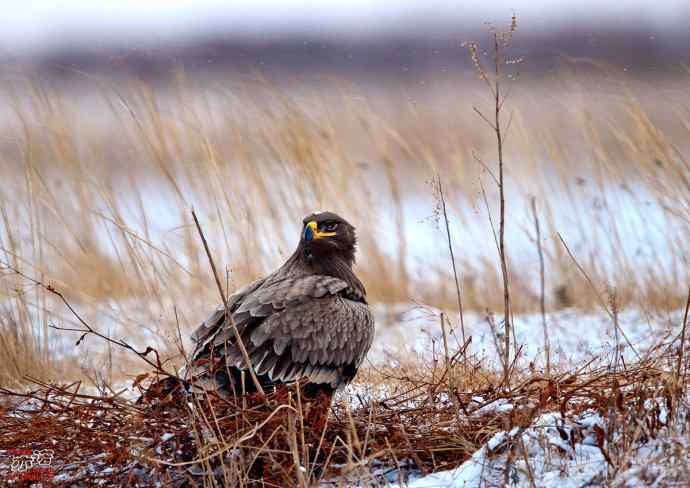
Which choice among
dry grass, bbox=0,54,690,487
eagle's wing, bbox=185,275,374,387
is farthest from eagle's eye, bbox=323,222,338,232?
dry grass, bbox=0,54,690,487

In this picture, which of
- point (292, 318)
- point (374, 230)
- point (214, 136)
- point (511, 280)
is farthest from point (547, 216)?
point (292, 318)

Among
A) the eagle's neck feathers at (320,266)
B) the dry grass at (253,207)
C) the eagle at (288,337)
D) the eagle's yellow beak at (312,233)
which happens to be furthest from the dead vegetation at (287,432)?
the eagle's yellow beak at (312,233)

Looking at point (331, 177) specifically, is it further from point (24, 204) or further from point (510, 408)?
point (510, 408)

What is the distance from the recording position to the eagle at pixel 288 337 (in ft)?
12.3

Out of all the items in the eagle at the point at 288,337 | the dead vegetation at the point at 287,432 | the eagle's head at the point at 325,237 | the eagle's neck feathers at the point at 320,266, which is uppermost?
the eagle's head at the point at 325,237

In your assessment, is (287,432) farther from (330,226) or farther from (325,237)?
(330,226)

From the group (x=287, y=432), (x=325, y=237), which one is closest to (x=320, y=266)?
(x=325, y=237)

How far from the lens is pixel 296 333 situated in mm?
3926

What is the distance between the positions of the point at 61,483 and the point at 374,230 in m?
3.85

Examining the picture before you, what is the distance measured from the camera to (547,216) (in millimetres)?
6562

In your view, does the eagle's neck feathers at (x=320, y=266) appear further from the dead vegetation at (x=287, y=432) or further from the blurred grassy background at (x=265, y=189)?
the blurred grassy background at (x=265, y=189)

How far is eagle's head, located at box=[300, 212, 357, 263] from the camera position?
455 centimetres

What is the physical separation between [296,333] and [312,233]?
0.74 meters

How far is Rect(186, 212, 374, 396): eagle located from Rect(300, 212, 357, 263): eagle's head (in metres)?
0.21
